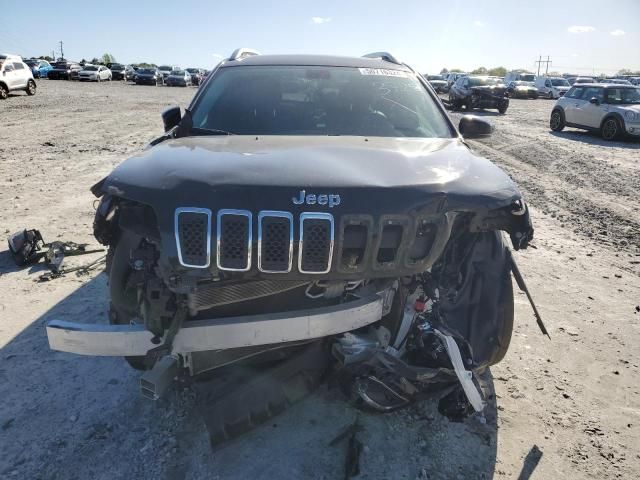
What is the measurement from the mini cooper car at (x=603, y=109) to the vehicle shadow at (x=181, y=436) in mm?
13400

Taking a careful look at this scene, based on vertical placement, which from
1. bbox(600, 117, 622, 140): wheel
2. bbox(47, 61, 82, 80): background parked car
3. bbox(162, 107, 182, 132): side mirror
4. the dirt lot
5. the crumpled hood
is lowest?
Result: the dirt lot

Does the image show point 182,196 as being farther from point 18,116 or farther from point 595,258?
point 18,116

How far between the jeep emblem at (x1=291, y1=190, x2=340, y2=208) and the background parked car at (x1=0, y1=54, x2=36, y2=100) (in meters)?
23.7

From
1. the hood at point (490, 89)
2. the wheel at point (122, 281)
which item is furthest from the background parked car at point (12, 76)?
the wheel at point (122, 281)

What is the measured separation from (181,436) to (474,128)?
2945 millimetres

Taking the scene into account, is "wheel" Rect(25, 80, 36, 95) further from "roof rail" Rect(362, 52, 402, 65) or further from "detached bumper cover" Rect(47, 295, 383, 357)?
"detached bumper cover" Rect(47, 295, 383, 357)

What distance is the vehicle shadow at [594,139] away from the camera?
13.2 meters

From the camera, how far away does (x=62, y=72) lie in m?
41.6

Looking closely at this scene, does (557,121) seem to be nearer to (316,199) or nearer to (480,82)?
(480,82)

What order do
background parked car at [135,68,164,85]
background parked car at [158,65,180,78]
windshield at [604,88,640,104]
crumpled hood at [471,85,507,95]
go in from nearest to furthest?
windshield at [604,88,640,104] → crumpled hood at [471,85,507,95] → background parked car at [135,68,164,85] → background parked car at [158,65,180,78]

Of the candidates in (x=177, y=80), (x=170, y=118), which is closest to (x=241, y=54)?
(x=170, y=118)

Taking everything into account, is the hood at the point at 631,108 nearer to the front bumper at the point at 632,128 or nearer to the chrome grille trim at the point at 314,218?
the front bumper at the point at 632,128

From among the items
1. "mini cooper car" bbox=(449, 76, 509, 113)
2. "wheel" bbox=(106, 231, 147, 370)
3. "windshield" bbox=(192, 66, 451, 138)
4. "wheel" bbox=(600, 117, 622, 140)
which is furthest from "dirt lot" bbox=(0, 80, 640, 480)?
"mini cooper car" bbox=(449, 76, 509, 113)

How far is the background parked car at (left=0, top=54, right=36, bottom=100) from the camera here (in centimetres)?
2081
